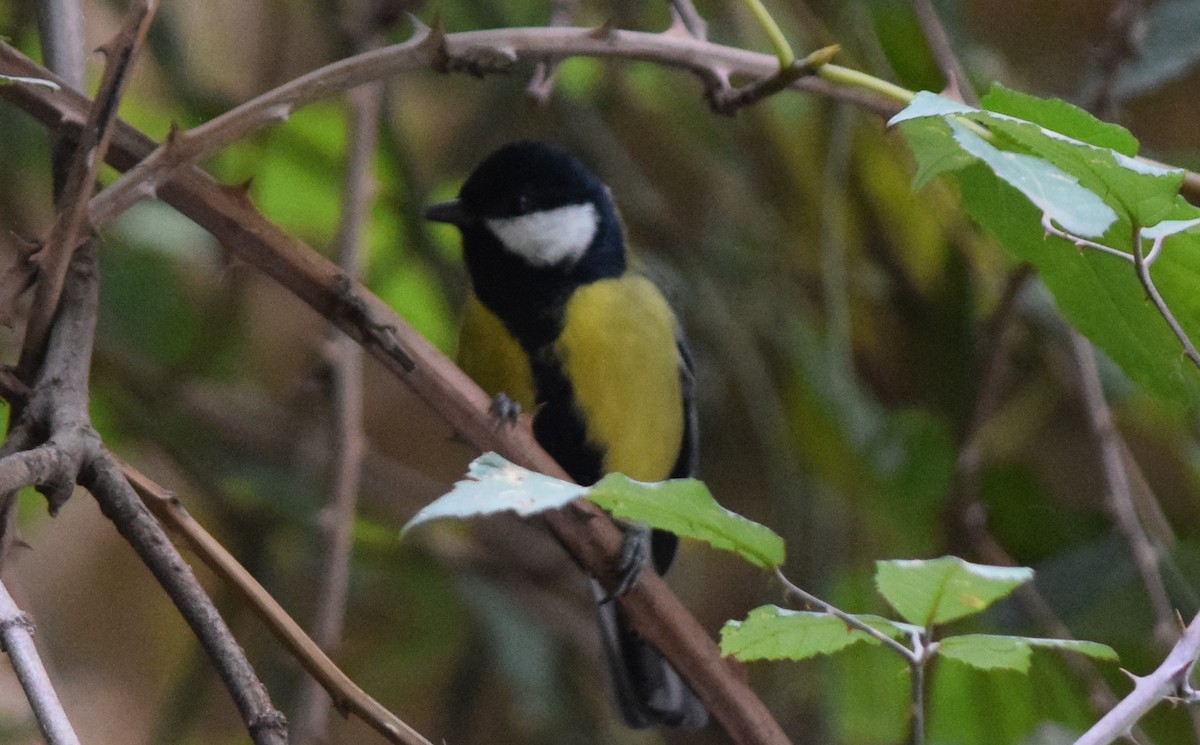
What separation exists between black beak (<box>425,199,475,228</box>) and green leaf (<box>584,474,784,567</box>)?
34.3 inches

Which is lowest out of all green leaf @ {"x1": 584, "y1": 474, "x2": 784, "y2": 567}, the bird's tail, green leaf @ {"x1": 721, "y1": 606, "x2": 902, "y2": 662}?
the bird's tail

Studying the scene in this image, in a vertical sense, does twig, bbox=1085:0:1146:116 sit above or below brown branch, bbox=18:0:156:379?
below

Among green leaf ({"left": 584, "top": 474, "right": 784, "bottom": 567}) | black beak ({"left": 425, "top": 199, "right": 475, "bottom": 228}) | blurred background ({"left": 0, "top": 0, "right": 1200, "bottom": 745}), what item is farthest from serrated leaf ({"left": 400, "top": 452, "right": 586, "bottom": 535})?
black beak ({"left": 425, "top": 199, "right": 475, "bottom": 228})

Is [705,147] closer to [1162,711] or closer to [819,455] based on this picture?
[819,455]

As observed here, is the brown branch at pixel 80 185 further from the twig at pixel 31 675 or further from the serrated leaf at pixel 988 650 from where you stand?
the serrated leaf at pixel 988 650

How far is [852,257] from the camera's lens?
1704 mm

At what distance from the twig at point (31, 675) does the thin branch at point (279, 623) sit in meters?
0.13

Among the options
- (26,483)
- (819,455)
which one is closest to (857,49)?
(819,455)

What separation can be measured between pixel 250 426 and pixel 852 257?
2.59ft

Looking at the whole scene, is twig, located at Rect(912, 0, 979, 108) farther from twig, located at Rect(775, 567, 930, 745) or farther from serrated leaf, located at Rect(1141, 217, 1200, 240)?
twig, located at Rect(775, 567, 930, 745)

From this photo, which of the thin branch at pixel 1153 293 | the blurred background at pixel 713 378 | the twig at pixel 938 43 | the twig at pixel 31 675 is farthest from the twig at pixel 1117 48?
the twig at pixel 31 675

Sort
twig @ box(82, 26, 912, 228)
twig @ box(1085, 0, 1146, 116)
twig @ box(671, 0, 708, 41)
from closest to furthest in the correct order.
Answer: twig @ box(82, 26, 912, 228)
twig @ box(671, 0, 708, 41)
twig @ box(1085, 0, 1146, 116)

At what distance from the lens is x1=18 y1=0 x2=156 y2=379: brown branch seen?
60 cm

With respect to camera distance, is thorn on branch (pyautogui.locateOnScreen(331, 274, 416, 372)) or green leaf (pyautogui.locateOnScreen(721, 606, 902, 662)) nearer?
green leaf (pyautogui.locateOnScreen(721, 606, 902, 662))
